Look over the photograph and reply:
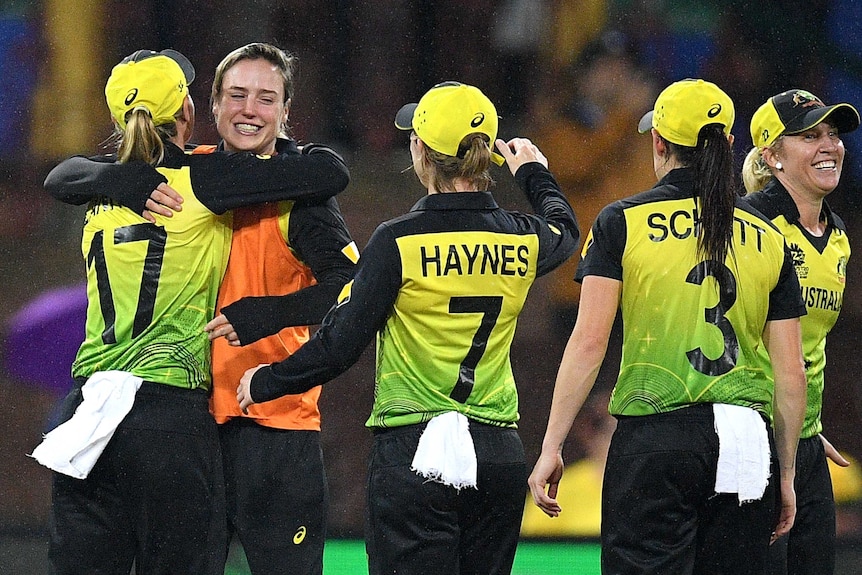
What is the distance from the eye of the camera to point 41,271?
6098 mm

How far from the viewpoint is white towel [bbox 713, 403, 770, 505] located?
2889 millimetres

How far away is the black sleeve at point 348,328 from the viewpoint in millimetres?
2916

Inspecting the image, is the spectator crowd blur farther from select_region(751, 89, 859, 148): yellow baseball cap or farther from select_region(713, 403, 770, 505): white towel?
select_region(713, 403, 770, 505): white towel

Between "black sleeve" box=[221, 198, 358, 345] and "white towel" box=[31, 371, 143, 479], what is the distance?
315 mm

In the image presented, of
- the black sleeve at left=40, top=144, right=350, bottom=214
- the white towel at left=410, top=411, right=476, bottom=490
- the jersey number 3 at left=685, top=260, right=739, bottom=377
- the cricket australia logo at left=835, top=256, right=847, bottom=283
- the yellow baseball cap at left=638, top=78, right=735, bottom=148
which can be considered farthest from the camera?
the cricket australia logo at left=835, top=256, right=847, bottom=283

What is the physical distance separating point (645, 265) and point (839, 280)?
3.50 feet

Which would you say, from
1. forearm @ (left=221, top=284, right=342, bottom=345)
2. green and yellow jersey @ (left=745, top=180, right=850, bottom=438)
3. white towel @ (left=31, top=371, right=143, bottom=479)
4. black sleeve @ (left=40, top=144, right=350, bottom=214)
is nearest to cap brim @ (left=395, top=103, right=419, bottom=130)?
black sleeve @ (left=40, top=144, right=350, bottom=214)

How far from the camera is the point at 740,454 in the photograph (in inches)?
114

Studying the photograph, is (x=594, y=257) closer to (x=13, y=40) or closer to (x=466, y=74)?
(x=466, y=74)

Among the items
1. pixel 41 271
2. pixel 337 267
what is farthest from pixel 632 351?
pixel 41 271

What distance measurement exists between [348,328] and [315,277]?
0.48 metres

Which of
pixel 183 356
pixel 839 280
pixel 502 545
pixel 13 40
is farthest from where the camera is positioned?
pixel 13 40

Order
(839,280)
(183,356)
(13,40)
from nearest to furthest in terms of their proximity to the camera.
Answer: (183,356) < (839,280) < (13,40)

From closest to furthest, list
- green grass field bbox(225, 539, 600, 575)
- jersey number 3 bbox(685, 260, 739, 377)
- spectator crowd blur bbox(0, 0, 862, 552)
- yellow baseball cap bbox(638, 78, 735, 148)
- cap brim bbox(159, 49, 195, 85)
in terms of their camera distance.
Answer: jersey number 3 bbox(685, 260, 739, 377) → yellow baseball cap bbox(638, 78, 735, 148) → cap brim bbox(159, 49, 195, 85) → green grass field bbox(225, 539, 600, 575) → spectator crowd blur bbox(0, 0, 862, 552)
